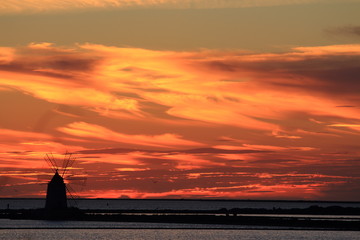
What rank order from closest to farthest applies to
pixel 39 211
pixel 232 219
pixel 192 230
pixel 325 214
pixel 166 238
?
pixel 166 238 → pixel 192 230 → pixel 232 219 → pixel 39 211 → pixel 325 214

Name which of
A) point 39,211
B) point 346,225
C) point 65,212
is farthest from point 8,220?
point 346,225

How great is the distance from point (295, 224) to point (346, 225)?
9.71 meters

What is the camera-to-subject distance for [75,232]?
10969 centimetres

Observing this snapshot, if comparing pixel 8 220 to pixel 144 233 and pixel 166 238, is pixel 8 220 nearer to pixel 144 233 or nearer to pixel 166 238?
pixel 144 233

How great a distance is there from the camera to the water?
329ft

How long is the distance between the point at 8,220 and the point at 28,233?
45.0m

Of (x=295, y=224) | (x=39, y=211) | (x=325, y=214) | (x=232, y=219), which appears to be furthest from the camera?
(x=325, y=214)

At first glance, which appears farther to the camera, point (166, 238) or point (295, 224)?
point (295, 224)

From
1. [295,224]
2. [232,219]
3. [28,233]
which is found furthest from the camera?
[232,219]

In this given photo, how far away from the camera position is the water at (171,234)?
10019cm

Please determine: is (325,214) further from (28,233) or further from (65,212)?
(28,233)

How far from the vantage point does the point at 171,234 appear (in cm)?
10694

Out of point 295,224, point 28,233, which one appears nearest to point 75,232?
point 28,233

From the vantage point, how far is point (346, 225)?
11944 centimetres
